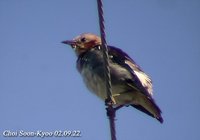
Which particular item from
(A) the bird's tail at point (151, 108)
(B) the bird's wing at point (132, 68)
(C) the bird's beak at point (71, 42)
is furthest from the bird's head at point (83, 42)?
(A) the bird's tail at point (151, 108)

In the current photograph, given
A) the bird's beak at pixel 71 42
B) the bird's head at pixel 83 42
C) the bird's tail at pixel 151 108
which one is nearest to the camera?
the bird's tail at pixel 151 108

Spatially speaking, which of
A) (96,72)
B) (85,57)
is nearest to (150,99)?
(96,72)

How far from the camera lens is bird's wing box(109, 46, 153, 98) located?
720 cm

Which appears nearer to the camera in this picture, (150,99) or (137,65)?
(150,99)

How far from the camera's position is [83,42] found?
28.1ft

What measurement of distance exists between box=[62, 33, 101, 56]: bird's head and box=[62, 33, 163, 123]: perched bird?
46 centimetres

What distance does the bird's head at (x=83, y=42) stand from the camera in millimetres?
8415

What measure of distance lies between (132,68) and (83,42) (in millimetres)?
1406

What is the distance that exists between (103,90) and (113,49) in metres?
0.80

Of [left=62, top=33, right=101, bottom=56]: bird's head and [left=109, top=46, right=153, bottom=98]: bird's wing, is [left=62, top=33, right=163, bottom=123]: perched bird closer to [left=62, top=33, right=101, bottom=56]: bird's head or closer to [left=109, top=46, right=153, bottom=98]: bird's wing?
[left=109, top=46, right=153, bottom=98]: bird's wing

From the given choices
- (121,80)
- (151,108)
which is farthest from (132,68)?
(151,108)

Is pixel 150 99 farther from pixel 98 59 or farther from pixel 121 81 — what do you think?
pixel 98 59

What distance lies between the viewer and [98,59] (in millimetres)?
7484

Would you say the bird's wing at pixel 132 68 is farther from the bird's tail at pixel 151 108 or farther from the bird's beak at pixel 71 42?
the bird's beak at pixel 71 42
